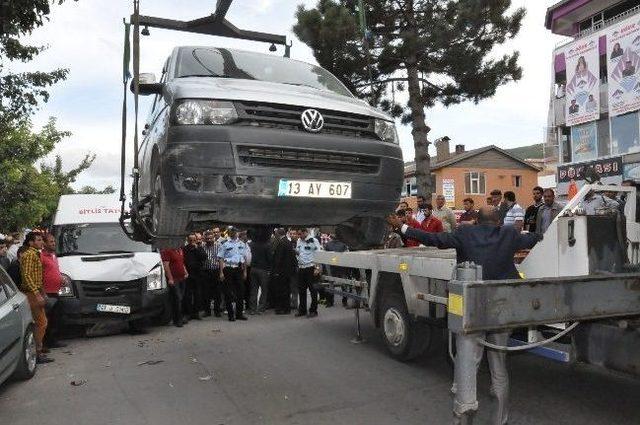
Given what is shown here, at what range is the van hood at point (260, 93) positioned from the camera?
3.79 metres

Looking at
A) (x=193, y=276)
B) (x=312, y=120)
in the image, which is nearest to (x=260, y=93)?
(x=312, y=120)

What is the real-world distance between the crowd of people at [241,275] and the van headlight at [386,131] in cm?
498

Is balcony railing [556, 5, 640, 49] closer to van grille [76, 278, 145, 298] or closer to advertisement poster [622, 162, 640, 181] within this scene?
advertisement poster [622, 162, 640, 181]

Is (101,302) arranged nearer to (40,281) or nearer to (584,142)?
(40,281)

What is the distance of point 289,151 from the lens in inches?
148

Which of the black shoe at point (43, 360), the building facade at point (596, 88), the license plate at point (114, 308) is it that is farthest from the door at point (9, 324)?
the building facade at point (596, 88)

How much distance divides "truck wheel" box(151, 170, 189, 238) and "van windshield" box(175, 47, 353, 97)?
1185 mm

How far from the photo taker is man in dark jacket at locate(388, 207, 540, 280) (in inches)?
145

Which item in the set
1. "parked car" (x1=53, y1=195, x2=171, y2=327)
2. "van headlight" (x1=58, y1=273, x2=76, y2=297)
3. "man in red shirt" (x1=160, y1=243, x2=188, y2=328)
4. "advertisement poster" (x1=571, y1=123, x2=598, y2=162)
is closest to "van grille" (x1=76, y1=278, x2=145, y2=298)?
"parked car" (x1=53, y1=195, x2=171, y2=327)

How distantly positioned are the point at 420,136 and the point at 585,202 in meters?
11.3

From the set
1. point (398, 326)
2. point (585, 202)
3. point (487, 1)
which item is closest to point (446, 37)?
point (487, 1)

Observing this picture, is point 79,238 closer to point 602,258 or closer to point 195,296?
point 195,296

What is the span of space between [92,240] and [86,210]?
644 millimetres

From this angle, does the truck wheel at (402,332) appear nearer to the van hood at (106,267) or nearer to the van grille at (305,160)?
the van grille at (305,160)
